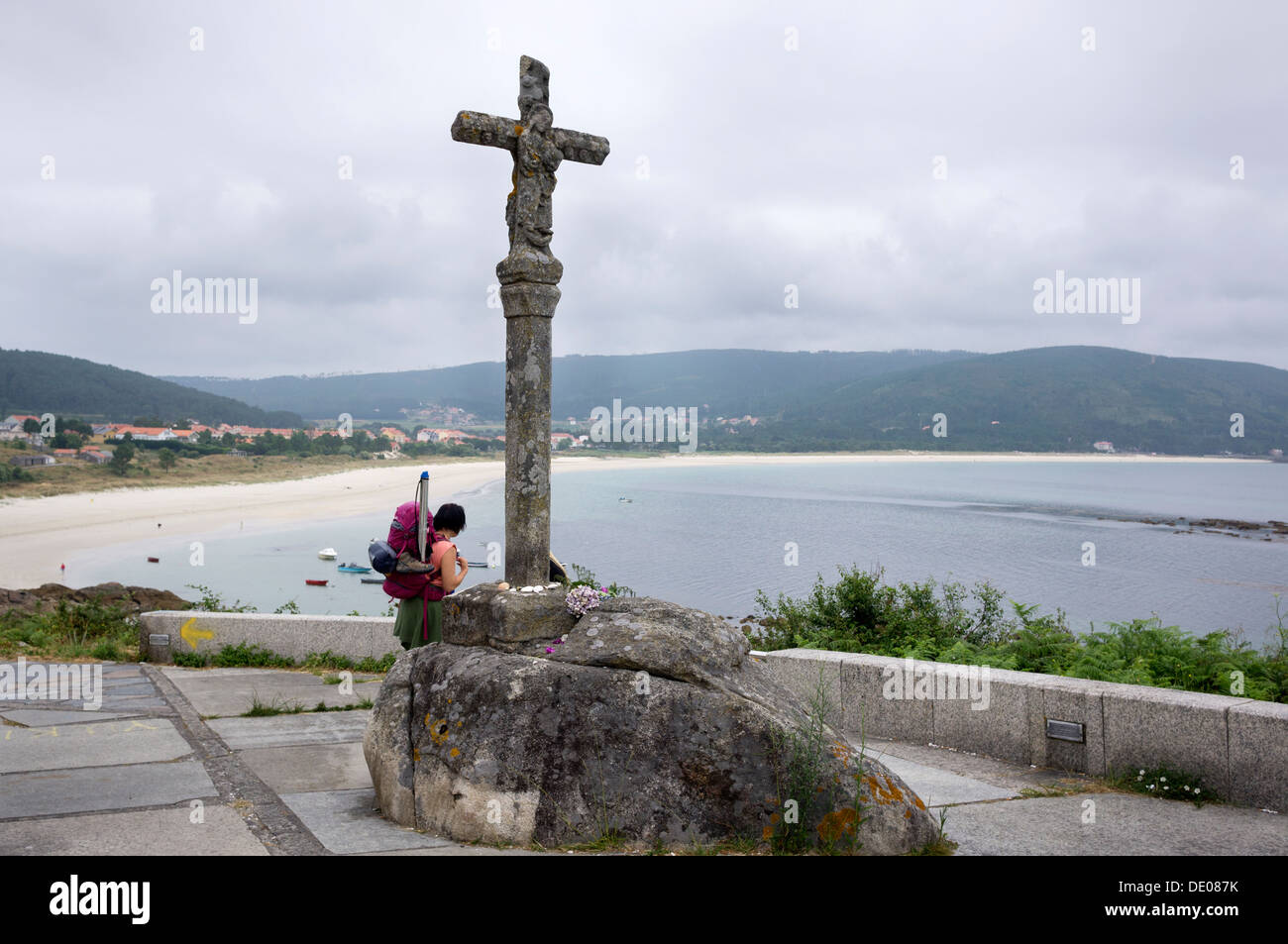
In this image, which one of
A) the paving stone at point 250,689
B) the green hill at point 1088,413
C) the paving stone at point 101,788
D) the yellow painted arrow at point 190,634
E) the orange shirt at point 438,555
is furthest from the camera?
the green hill at point 1088,413

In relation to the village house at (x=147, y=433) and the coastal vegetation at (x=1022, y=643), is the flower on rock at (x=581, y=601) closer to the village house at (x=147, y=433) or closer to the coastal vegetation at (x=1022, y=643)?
the coastal vegetation at (x=1022, y=643)

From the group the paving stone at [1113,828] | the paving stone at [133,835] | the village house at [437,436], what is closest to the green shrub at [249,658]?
the paving stone at [133,835]

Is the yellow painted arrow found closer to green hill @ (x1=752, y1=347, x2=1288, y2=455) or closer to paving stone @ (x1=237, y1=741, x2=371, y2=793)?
paving stone @ (x1=237, y1=741, x2=371, y2=793)

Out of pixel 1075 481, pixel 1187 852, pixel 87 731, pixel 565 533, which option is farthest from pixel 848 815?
pixel 1075 481

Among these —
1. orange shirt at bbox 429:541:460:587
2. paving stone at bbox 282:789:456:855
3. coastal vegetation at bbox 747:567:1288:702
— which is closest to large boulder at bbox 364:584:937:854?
paving stone at bbox 282:789:456:855

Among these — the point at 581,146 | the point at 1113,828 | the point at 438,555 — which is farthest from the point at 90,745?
the point at 1113,828

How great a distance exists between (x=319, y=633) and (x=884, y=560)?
108ft

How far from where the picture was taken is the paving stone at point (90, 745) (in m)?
5.73

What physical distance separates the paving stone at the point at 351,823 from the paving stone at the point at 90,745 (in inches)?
55.5

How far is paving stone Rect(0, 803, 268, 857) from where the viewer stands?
13.6 ft

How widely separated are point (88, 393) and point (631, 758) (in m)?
114

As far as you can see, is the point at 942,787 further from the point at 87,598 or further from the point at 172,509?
the point at 172,509

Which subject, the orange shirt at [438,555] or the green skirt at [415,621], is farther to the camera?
the green skirt at [415,621]

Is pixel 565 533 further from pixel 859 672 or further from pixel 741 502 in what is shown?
pixel 859 672
